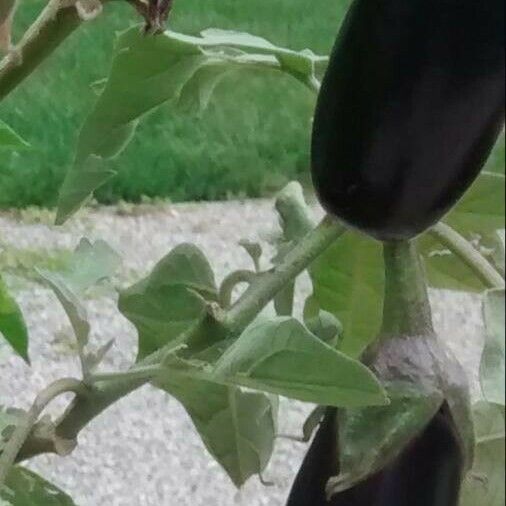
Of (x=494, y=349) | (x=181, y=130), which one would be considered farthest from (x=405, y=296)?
(x=181, y=130)

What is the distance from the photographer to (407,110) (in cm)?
20

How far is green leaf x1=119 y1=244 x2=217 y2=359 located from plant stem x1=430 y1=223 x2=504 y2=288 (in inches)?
2.5

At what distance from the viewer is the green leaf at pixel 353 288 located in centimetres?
31

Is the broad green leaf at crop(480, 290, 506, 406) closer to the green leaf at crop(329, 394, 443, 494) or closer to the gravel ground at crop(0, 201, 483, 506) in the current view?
the green leaf at crop(329, 394, 443, 494)

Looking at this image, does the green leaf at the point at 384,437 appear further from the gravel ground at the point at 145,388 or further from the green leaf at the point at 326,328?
the gravel ground at the point at 145,388

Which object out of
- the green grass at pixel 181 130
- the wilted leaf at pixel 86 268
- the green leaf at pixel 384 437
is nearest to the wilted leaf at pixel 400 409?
the green leaf at pixel 384 437

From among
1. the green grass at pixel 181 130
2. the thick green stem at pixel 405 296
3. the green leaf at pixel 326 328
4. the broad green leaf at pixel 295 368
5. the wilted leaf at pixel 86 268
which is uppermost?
the thick green stem at pixel 405 296

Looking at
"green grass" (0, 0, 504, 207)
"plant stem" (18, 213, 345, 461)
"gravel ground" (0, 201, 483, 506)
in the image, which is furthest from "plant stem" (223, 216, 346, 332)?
"green grass" (0, 0, 504, 207)

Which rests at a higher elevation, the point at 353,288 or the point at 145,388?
the point at 353,288

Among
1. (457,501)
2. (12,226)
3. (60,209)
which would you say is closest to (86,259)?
(60,209)

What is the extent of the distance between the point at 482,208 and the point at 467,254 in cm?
3

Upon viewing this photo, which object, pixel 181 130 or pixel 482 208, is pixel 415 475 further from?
pixel 181 130

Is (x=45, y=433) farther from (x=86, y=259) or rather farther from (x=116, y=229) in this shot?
(x=116, y=229)

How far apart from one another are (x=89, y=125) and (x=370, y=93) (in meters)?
0.11
